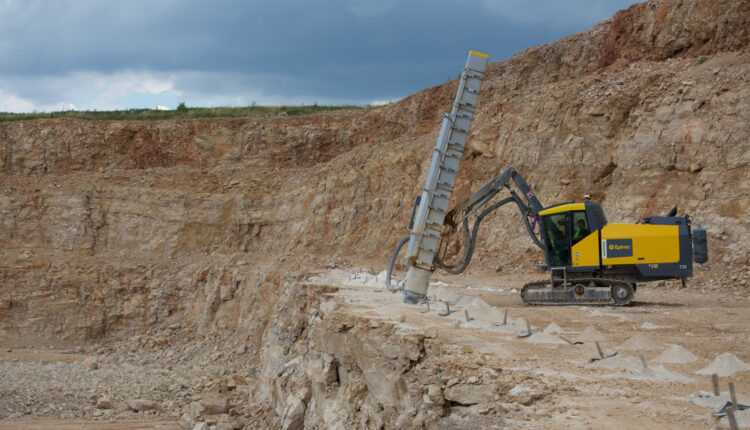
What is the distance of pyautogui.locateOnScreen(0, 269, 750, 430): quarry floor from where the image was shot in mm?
5723

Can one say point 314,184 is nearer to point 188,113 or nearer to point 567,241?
point 188,113

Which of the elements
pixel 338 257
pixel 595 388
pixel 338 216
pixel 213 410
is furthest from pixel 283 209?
A: pixel 595 388

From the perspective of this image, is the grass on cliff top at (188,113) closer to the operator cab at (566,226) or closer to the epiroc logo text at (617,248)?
the operator cab at (566,226)

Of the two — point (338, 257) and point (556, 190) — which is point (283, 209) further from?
point (556, 190)

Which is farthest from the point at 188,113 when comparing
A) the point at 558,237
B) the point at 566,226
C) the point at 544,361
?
the point at 544,361

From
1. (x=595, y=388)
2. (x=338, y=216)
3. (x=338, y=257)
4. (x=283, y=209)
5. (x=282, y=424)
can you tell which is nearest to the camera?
(x=595, y=388)

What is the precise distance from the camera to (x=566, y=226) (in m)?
12.6

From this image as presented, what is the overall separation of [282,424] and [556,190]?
13014mm

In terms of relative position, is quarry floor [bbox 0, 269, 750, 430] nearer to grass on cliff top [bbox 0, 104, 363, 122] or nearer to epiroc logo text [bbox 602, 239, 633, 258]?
epiroc logo text [bbox 602, 239, 633, 258]

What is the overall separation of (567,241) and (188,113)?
2936 centimetres

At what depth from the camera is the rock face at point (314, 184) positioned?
55.6 feet

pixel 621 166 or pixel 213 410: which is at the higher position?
pixel 621 166

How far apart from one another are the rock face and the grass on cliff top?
3411 millimetres

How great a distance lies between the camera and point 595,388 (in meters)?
6.17
